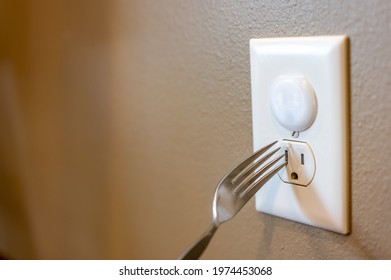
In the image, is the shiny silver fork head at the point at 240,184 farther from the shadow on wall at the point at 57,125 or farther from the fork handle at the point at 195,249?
the shadow on wall at the point at 57,125

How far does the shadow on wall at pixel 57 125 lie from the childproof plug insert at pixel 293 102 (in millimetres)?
271

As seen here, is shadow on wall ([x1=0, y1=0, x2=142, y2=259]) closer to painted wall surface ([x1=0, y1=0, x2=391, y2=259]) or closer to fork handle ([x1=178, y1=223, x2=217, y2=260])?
painted wall surface ([x1=0, y1=0, x2=391, y2=259])

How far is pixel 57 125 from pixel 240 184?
447 millimetres

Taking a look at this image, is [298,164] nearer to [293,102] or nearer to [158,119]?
[293,102]

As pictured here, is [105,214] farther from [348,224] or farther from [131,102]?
[348,224]

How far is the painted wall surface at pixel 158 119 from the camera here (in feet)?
1.09

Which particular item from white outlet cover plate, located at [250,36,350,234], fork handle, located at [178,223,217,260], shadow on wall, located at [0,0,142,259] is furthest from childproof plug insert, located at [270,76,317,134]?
shadow on wall, located at [0,0,142,259]

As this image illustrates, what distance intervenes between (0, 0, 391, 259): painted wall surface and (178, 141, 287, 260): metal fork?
0.06m

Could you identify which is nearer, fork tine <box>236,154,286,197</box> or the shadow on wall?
fork tine <box>236,154,286,197</box>

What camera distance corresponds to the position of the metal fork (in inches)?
13.1

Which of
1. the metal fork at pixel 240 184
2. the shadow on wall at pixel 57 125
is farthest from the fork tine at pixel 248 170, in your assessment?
the shadow on wall at pixel 57 125

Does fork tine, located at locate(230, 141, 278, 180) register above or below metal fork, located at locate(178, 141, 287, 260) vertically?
above

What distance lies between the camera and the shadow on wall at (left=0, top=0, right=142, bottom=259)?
60cm

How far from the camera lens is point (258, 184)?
0.36 meters
